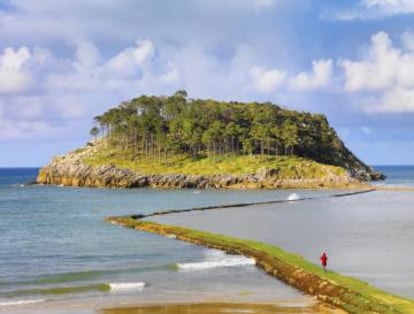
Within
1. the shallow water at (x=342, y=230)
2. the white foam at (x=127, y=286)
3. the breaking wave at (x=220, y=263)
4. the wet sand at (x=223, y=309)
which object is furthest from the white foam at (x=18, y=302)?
the shallow water at (x=342, y=230)

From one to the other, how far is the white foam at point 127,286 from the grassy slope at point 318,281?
10636mm

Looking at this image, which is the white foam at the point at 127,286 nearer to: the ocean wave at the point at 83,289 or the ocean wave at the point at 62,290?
the ocean wave at the point at 83,289

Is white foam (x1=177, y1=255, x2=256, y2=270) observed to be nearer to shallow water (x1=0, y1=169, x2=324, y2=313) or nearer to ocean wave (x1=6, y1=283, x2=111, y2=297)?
shallow water (x1=0, y1=169, x2=324, y2=313)

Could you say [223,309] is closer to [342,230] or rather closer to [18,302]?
[18,302]

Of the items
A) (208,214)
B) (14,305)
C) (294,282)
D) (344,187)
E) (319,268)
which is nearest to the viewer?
(14,305)

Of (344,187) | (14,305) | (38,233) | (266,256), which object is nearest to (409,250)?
(266,256)

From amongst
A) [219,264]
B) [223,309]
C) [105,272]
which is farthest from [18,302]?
[219,264]

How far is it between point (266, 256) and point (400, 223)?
37.5 m

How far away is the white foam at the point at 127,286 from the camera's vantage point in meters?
47.2

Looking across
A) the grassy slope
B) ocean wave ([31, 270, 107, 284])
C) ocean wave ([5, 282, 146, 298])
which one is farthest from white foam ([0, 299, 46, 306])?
the grassy slope

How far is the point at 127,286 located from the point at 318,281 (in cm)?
1400

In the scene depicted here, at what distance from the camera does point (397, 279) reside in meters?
47.4

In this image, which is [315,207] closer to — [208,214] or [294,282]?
[208,214]

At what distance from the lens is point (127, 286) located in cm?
4800
